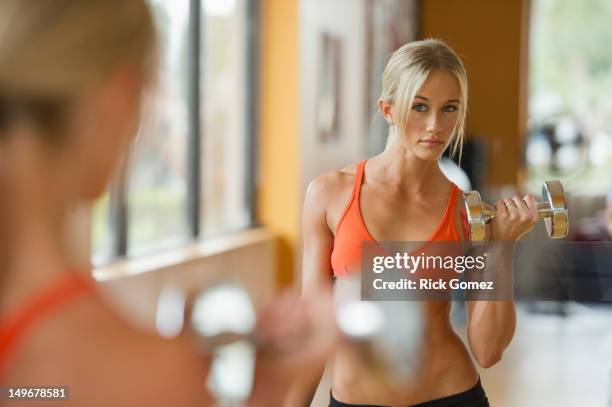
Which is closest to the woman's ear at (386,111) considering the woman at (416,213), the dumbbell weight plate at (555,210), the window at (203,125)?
the woman at (416,213)

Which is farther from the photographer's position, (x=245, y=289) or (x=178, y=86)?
(x=178, y=86)

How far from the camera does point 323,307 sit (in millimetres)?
324

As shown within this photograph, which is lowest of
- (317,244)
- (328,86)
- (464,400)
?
(464,400)

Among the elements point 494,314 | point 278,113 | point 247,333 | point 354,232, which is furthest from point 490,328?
point 278,113

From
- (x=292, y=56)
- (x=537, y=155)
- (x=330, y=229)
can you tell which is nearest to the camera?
(x=330, y=229)

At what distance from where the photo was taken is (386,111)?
19.8 inches

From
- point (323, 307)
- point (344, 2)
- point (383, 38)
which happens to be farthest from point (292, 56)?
point (323, 307)

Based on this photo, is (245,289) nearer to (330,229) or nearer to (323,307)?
(330,229)

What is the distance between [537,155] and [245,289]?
24cm

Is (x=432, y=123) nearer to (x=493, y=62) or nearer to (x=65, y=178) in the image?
(x=493, y=62)

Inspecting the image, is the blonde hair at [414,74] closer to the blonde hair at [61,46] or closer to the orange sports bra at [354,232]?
the orange sports bra at [354,232]

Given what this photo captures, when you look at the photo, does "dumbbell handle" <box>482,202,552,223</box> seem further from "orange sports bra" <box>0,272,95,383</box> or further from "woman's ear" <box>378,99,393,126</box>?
"orange sports bra" <box>0,272,95,383</box>

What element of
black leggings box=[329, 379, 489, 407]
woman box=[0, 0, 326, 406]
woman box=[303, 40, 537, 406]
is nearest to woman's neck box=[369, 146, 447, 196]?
woman box=[303, 40, 537, 406]

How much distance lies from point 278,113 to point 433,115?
1.05 ft
